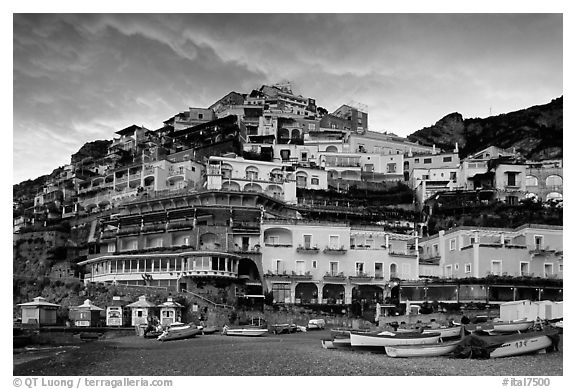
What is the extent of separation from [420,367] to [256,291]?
45.5 ft

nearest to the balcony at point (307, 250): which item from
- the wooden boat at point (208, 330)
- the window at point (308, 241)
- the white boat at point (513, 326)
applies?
the window at point (308, 241)

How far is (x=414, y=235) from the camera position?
37.6 meters

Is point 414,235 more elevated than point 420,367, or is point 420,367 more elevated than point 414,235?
point 414,235

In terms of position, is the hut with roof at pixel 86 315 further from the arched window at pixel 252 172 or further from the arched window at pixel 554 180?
the arched window at pixel 554 180

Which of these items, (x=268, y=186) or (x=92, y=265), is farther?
(x=268, y=186)

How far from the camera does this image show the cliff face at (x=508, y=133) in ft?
153

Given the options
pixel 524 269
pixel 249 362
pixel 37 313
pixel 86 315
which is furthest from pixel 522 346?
pixel 37 313

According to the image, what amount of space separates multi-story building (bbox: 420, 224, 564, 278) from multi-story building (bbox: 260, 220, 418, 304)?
6.72 ft

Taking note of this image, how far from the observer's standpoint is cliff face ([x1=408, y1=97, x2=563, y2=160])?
46781 mm

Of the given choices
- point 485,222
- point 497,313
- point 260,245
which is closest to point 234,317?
point 260,245

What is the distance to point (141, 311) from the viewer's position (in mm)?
26625

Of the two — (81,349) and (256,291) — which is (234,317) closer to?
(256,291)

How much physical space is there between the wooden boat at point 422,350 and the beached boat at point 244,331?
5.88 metres

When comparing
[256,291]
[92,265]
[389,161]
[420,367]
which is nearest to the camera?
[420,367]
